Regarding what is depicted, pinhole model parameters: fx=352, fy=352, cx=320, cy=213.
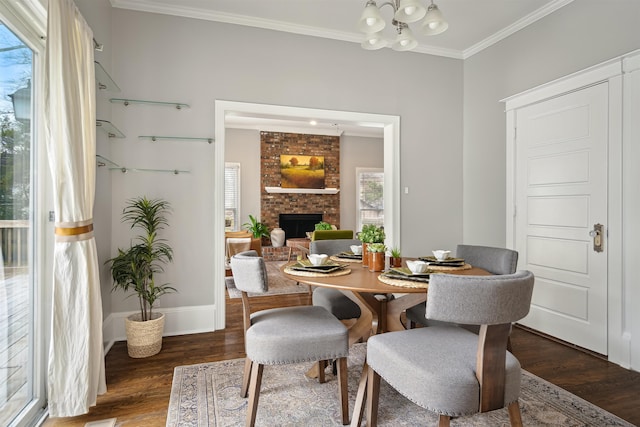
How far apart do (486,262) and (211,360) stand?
2.16 m

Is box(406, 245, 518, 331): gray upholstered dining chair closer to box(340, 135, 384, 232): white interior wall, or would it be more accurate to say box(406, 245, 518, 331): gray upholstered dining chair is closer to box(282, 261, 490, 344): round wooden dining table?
box(282, 261, 490, 344): round wooden dining table

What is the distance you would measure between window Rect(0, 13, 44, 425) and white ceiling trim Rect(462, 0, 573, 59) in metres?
3.94

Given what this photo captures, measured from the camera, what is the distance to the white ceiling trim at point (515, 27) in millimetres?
3129

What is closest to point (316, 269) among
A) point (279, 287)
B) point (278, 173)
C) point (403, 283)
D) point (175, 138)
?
point (403, 283)

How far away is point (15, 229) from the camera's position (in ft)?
5.72

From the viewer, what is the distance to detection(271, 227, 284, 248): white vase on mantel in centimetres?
782

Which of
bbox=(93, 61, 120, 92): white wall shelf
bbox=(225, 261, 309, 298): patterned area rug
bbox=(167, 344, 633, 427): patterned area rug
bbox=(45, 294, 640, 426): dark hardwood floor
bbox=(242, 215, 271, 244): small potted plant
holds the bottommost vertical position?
bbox=(45, 294, 640, 426): dark hardwood floor

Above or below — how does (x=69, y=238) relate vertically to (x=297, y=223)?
above

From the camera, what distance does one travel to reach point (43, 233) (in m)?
1.97

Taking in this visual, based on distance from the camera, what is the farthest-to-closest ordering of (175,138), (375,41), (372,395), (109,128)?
(175,138) < (109,128) < (375,41) < (372,395)

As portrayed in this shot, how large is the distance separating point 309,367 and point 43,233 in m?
1.84

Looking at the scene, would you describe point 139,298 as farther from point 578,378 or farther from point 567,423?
point 578,378

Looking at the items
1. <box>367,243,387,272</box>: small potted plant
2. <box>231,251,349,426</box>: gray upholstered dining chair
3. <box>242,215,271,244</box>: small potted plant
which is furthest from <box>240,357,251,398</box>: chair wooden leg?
<box>242,215,271,244</box>: small potted plant

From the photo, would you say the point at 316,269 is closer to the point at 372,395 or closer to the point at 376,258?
the point at 376,258
